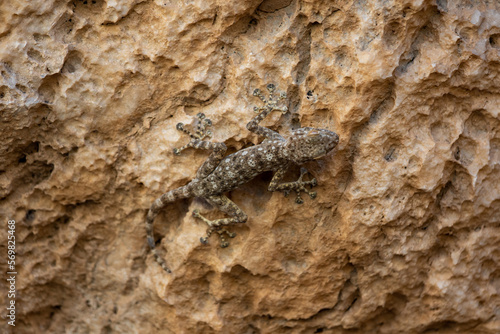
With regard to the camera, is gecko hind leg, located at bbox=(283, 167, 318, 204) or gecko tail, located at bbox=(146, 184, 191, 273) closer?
gecko hind leg, located at bbox=(283, 167, 318, 204)

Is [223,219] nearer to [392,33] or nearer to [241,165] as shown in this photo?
[241,165]

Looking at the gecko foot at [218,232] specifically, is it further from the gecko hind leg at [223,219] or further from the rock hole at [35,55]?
the rock hole at [35,55]

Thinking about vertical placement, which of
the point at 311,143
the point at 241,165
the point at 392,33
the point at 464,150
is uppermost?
the point at 392,33

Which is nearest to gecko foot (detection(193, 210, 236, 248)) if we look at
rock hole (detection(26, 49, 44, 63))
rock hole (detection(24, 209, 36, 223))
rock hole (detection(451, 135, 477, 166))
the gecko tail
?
the gecko tail

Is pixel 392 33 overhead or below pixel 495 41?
below

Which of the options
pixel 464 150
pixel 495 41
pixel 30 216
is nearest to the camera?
pixel 495 41

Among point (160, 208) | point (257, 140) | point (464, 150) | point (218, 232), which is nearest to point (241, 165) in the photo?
point (257, 140)

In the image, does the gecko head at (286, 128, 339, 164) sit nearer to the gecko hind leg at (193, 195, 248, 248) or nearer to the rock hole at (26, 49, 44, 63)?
the gecko hind leg at (193, 195, 248, 248)
